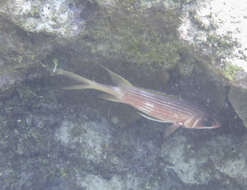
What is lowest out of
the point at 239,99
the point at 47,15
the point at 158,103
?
the point at 158,103

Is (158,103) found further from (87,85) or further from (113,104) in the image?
(113,104)

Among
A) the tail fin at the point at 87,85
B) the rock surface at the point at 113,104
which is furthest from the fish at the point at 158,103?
the rock surface at the point at 113,104

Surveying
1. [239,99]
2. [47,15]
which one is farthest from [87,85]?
[239,99]

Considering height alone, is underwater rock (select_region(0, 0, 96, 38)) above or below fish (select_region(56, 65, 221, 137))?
above

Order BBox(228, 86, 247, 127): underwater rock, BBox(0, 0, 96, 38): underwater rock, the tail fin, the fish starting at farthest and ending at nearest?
the fish, the tail fin, BBox(228, 86, 247, 127): underwater rock, BBox(0, 0, 96, 38): underwater rock

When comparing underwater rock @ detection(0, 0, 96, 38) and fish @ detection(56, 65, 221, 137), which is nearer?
underwater rock @ detection(0, 0, 96, 38)

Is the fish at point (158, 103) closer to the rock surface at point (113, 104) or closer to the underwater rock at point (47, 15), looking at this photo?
the rock surface at point (113, 104)

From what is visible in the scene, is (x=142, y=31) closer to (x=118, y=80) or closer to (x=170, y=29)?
(x=170, y=29)

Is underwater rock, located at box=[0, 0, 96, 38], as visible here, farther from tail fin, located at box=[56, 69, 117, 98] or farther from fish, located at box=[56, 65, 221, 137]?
fish, located at box=[56, 65, 221, 137]

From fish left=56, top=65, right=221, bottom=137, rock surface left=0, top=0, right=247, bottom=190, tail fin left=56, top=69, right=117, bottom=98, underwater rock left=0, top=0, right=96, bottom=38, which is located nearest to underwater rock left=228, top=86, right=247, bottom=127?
rock surface left=0, top=0, right=247, bottom=190

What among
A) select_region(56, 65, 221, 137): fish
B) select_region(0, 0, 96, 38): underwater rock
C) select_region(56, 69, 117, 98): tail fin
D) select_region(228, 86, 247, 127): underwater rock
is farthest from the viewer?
select_region(56, 65, 221, 137): fish

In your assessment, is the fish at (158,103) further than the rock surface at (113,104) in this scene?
Yes
